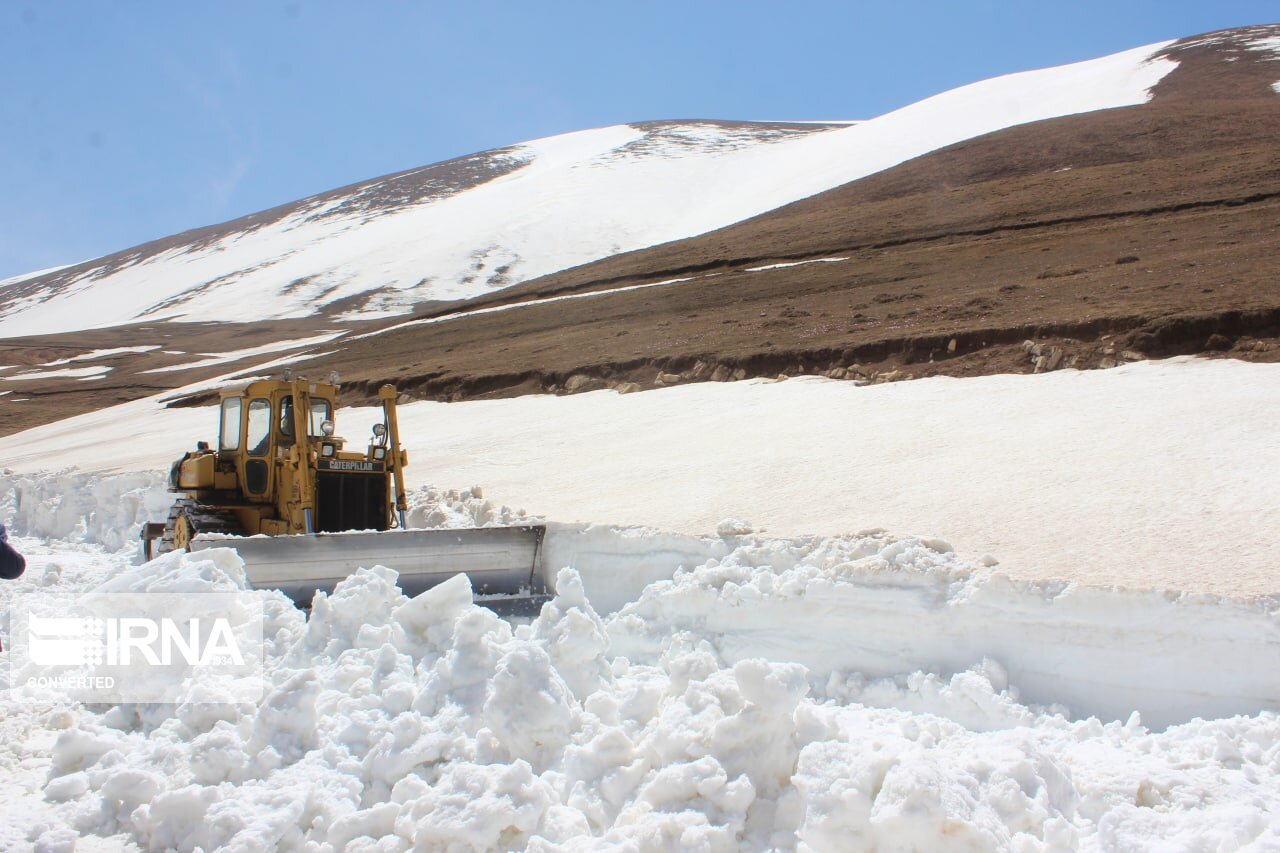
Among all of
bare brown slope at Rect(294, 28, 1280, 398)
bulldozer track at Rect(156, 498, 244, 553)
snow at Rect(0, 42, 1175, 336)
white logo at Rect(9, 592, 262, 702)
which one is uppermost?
snow at Rect(0, 42, 1175, 336)

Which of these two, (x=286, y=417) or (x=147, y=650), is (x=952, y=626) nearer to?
(x=147, y=650)

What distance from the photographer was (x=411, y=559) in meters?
7.39

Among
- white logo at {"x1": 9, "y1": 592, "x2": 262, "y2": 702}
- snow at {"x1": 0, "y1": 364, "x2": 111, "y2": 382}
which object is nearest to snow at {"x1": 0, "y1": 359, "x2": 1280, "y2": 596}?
white logo at {"x1": 9, "y1": 592, "x2": 262, "y2": 702}

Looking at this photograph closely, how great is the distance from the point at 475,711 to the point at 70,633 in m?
3.39

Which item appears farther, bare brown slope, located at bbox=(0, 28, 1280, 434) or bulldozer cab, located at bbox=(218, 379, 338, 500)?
bare brown slope, located at bbox=(0, 28, 1280, 434)

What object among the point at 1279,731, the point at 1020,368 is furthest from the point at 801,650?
the point at 1020,368

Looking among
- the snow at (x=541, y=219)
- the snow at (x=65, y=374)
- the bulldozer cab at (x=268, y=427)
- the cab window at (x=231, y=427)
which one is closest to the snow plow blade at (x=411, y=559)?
the bulldozer cab at (x=268, y=427)

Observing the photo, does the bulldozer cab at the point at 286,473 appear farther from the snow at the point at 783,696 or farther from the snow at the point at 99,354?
the snow at the point at 99,354

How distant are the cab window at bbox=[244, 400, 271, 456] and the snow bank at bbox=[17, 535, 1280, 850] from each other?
14.9 feet

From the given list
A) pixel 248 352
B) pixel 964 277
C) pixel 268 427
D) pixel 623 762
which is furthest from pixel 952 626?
pixel 248 352

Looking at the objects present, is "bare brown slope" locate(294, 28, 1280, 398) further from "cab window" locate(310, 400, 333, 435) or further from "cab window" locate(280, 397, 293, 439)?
"cab window" locate(280, 397, 293, 439)

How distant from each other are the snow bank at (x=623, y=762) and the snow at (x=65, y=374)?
43548mm

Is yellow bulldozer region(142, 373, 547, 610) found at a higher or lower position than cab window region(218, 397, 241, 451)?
lower

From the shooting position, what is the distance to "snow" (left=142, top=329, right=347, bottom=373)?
42603 mm
